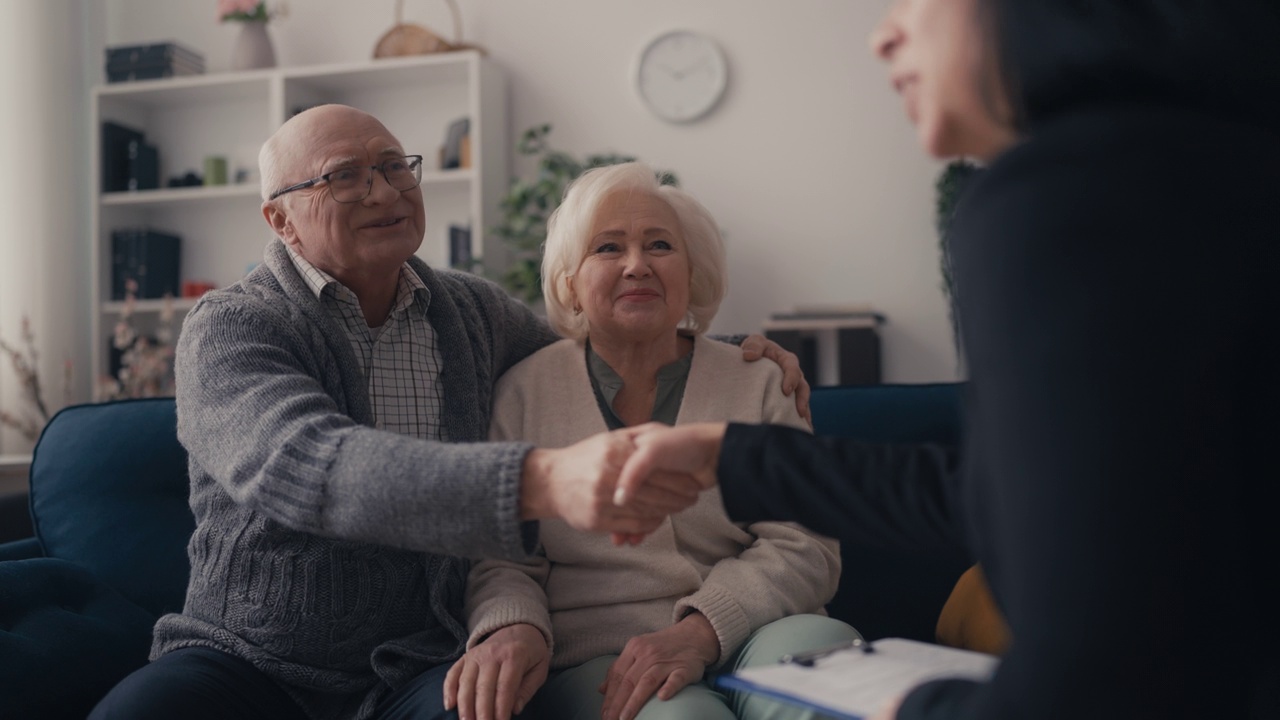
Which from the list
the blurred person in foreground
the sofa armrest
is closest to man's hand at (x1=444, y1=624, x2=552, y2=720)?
the blurred person in foreground

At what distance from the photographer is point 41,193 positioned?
4.45 m

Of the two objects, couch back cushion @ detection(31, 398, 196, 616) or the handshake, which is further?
couch back cushion @ detection(31, 398, 196, 616)

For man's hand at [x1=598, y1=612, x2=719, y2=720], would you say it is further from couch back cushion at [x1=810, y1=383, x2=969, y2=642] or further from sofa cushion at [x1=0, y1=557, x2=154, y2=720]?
sofa cushion at [x1=0, y1=557, x2=154, y2=720]

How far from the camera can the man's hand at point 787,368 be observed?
1805 mm

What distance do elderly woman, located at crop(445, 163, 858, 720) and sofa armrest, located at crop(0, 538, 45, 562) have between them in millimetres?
918

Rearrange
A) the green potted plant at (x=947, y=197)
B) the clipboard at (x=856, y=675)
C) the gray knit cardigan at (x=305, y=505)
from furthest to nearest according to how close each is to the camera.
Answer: the green potted plant at (x=947, y=197) → the gray knit cardigan at (x=305, y=505) → the clipboard at (x=856, y=675)

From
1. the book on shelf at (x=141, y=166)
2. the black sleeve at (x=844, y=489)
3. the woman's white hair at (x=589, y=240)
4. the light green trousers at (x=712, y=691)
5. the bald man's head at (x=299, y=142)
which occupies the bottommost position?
the light green trousers at (x=712, y=691)

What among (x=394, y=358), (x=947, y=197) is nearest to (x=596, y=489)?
(x=394, y=358)

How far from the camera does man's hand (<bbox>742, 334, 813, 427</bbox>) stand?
5.92 feet

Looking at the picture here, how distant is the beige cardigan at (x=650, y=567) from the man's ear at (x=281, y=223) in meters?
0.40

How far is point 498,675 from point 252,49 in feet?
13.1

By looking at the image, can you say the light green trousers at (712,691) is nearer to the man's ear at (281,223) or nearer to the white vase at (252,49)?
the man's ear at (281,223)

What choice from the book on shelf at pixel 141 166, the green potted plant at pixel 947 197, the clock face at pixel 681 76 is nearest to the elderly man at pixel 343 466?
the green potted plant at pixel 947 197

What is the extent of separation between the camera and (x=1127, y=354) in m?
0.63
